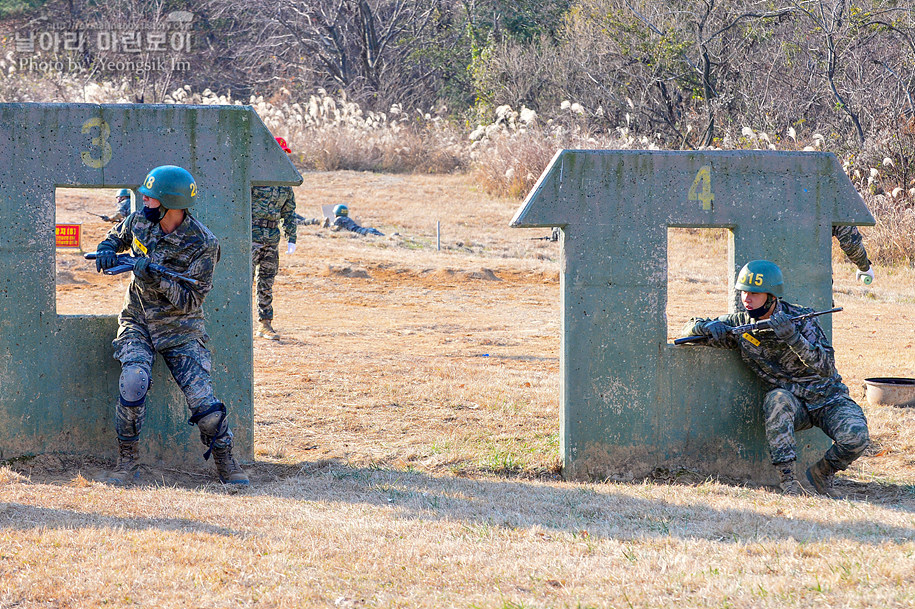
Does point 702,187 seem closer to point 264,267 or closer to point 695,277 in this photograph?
point 264,267

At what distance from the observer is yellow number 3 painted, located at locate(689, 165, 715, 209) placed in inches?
257

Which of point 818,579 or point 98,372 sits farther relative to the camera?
point 98,372

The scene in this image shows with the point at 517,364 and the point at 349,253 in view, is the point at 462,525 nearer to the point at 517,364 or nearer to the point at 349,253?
the point at 517,364

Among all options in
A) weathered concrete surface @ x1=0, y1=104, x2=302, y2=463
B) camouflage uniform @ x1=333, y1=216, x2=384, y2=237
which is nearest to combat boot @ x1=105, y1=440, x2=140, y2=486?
weathered concrete surface @ x1=0, y1=104, x2=302, y2=463

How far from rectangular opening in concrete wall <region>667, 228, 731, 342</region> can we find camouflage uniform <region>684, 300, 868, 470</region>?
4.61 meters

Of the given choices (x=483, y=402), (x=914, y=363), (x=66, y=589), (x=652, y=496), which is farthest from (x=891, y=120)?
(x=66, y=589)

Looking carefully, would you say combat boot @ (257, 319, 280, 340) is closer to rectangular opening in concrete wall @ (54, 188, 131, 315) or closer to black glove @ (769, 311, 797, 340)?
rectangular opening in concrete wall @ (54, 188, 131, 315)

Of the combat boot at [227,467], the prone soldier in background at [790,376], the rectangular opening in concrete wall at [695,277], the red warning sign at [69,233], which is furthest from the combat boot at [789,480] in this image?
the red warning sign at [69,233]

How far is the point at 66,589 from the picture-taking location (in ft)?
12.5

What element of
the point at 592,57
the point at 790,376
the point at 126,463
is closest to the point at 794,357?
the point at 790,376

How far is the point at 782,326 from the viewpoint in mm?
6066

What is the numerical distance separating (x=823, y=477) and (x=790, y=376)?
2.23 ft

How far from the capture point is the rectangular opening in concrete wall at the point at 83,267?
503 inches

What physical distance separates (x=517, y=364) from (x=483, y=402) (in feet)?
6.16
